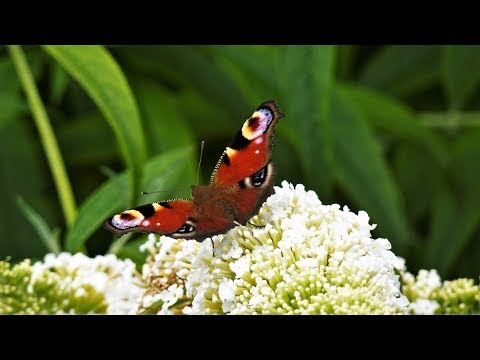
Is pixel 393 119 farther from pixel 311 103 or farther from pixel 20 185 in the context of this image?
pixel 20 185

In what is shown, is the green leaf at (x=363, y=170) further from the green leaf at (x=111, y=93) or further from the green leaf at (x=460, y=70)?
the green leaf at (x=111, y=93)

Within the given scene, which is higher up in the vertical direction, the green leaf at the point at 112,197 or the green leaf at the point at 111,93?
the green leaf at the point at 111,93

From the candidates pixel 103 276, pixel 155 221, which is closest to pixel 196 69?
pixel 103 276

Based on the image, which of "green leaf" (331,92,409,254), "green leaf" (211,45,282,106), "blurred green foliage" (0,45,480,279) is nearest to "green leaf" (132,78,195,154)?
"blurred green foliage" (0,45,480,279)

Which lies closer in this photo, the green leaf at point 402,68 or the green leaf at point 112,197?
the green leaf at point 112,197

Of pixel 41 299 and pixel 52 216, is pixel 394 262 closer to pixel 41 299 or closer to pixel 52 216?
pixel 41 299

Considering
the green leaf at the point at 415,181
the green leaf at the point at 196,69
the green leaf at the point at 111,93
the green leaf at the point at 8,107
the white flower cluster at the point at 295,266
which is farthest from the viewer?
the green leaf at the point at 415,181

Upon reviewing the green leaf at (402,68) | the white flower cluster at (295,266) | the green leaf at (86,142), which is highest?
the green leaf at (402,68)

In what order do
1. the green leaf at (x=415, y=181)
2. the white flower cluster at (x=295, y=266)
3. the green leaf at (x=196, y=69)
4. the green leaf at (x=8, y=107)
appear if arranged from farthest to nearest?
the green leaf at (x=415, y=181) → the green leaf at (x=196, y=69) → the green leaf at (x=8, y=107) → the white flower cluster at (x=295, y=266)

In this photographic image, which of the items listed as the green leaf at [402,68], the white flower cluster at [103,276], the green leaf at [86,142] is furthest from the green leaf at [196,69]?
the white flower cluster at [103,276]
